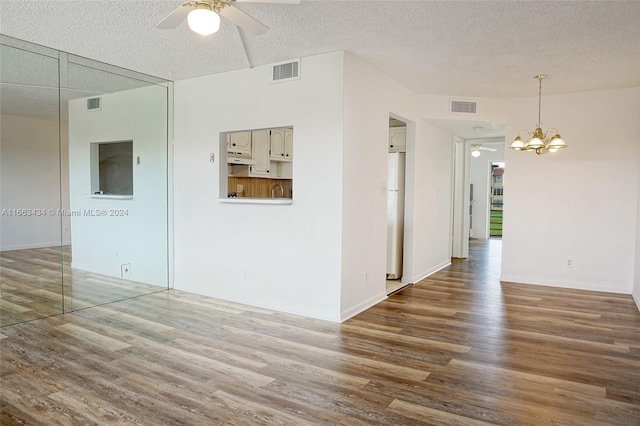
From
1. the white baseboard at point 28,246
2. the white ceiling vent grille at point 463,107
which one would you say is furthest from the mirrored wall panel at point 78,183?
the white ceiling vent grille at point 463,107

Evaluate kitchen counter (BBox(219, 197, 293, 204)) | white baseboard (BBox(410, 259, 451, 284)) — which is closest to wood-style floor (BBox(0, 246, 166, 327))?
kitchen counter (BBox(219, 197, 293, 204))

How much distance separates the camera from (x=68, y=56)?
4305 mm

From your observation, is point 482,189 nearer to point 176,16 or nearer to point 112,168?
point 112,168

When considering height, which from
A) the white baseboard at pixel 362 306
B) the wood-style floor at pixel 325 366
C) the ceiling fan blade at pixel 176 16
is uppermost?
the ceiling fan blade at pixel 176 16

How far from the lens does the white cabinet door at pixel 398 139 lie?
19.9 feet

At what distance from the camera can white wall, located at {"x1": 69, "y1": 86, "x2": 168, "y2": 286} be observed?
14.5 ft

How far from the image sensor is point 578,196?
583 cm

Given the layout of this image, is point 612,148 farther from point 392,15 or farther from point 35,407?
point 35,407

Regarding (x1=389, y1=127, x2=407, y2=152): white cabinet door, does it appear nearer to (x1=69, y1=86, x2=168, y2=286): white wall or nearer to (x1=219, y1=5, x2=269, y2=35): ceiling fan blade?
(x1=69, y1=86, x2=168, y2=286): white wall

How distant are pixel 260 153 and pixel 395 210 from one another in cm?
243

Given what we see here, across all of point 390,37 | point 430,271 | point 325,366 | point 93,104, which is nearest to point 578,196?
point 430,271

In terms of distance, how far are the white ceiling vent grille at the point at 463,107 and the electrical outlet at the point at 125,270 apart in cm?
488

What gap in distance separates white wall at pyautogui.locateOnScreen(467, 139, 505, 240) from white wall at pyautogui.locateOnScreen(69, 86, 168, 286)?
9.45m

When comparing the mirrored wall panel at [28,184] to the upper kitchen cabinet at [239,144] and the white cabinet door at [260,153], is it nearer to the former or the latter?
the upper kitchen cabinet at [239,144]
